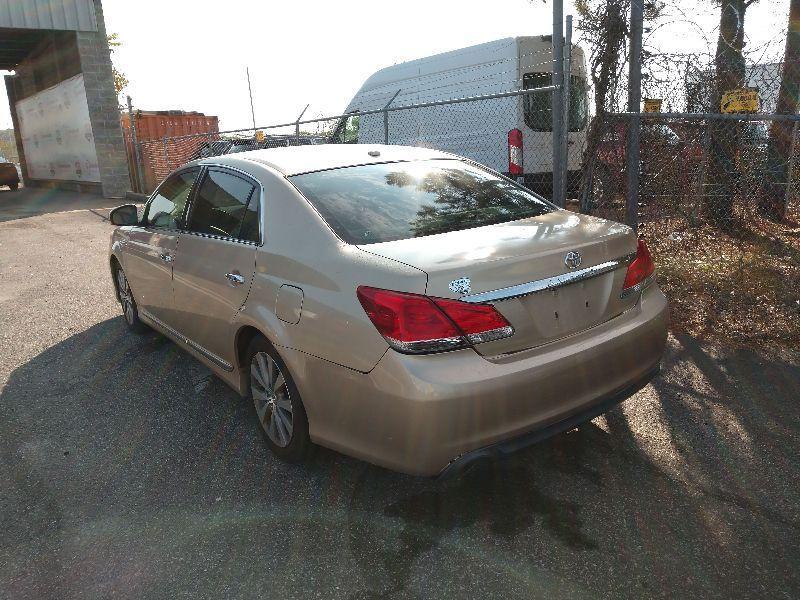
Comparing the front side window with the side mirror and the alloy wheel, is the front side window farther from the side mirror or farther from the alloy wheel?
the alloy wheel

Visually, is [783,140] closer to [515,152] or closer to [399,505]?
[515,152]

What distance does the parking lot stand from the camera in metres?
2.36

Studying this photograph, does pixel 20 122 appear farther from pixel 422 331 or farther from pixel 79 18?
pixel 422 331

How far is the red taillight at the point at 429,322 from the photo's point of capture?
7.69 ft

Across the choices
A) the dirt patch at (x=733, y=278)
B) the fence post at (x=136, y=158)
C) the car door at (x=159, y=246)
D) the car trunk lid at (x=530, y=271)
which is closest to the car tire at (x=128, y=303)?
the car door at (x=159, y=246)

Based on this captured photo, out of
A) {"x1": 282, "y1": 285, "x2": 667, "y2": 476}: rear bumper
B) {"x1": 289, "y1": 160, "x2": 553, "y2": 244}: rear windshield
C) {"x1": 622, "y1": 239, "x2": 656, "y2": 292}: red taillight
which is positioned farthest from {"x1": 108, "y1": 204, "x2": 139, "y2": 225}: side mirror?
{"x1": 622, "y1": 239, "x2": 656, "y2": 292}: red taillight

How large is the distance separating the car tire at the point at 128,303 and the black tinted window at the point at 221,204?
5.23 ft

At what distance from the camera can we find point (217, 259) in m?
3.44

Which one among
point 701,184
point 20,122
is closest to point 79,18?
point 20,122

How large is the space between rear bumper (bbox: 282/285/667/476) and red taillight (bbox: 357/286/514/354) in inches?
1.9

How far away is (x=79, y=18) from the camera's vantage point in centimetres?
1753

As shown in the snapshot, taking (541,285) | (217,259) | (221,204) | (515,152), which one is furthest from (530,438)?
(515,152)

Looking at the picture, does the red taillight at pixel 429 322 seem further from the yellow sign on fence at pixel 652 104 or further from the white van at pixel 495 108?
the white van at pixel 495 108

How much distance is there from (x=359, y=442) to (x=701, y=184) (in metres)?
5.64
